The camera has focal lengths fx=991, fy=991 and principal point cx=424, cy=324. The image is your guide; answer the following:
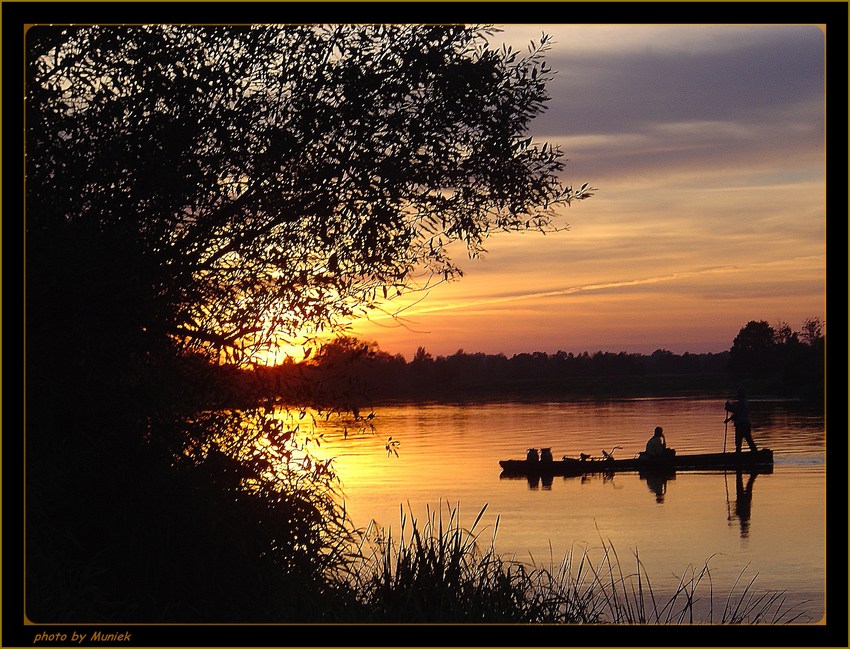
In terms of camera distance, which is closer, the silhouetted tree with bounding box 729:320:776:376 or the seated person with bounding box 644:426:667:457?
the seated person with bounding box 644:426:667:457

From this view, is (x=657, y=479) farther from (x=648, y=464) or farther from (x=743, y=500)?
(x=743, y=500)

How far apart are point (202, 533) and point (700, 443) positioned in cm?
3637

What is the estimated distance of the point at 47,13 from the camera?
4973 mm

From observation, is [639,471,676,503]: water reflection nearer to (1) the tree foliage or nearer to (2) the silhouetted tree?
(2) the silhouetted tree

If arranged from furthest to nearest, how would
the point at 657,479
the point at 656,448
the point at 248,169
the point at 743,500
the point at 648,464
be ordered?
the point at 656,448, the point at 648,464, the point at 657,479, the point at 743,500, the point at 248,169

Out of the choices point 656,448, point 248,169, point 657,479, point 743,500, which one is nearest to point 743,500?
point 743,500

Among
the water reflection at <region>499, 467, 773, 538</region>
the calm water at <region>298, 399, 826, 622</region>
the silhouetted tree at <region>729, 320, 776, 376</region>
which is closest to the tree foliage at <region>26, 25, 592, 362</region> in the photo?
the calm water at <region>298, 399, 826, 622</region>

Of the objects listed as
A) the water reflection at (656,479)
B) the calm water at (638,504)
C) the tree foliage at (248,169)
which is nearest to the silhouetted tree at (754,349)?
the calm water at (638,504)

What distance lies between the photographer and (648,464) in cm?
2898

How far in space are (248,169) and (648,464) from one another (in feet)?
76.2

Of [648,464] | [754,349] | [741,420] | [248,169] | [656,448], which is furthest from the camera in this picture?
[754,349]

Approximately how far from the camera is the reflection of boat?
93.7 feet

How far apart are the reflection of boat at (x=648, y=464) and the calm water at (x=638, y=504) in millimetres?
336

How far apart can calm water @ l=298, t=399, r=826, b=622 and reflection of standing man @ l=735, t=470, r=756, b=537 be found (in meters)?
0.05
